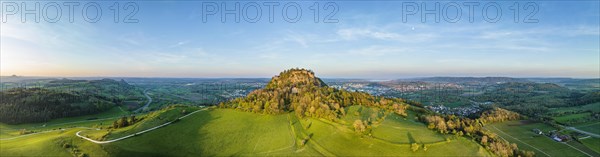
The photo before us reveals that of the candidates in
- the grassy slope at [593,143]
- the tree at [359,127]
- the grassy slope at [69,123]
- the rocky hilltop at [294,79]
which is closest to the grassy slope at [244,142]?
the tree at [359,127]

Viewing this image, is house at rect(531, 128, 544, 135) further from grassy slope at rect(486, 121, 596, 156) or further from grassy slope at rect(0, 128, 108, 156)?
grassy slope at rect(0, 128, 108, 156)

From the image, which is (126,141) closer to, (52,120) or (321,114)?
(321,114)

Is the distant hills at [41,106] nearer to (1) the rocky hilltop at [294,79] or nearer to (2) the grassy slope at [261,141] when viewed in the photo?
(2) the grassy slope at [261,141]

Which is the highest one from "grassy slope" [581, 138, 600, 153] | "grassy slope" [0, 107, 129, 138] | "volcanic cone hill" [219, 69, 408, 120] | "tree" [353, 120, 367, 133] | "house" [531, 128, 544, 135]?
"volcanic cone hill" [219, 69, 408, 120]

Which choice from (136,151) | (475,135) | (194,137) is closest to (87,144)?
(136,151)

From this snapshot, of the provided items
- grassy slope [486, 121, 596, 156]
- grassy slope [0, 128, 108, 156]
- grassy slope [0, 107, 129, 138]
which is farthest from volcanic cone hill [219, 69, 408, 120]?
grassy slope [0, 107, 129, 138]

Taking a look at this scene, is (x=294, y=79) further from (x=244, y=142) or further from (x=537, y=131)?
(x=537, y=131)

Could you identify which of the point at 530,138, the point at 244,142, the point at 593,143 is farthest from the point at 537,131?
the point at 244,142

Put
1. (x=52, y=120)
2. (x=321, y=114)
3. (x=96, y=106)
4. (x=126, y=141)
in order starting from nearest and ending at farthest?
(x=126, y=141)
(x=321, y=114)
(x=52, y=120)
(x=96, y=106)
